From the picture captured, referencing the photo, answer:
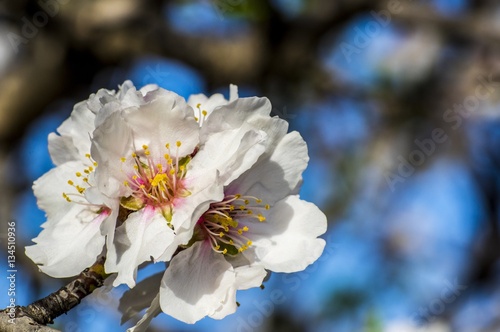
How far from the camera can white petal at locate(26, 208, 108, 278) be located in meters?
1.21

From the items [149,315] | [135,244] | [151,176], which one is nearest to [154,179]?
[151,176]

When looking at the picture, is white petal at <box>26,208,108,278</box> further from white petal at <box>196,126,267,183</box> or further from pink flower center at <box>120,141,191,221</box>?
white petal at <box>196,126,267,183</box>

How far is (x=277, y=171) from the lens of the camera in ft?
4.34

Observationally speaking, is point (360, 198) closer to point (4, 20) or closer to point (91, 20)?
point (91, 20)

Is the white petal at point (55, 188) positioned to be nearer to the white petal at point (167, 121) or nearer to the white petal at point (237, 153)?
the white petal at point (167, 121)

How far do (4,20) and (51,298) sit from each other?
2143mm

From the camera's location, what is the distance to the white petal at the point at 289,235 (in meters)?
1.28

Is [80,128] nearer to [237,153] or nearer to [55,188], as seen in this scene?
[55,188]

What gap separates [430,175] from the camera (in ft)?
14.9

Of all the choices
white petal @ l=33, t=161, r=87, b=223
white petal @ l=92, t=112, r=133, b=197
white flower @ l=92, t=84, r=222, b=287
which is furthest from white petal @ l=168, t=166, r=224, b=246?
white petal @ l=33, t=161, r=87, b=223

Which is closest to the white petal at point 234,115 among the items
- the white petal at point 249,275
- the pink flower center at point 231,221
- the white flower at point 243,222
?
the white flower at point 243,222

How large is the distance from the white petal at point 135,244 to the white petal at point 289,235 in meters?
0.21

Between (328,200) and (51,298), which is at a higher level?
(51,298)

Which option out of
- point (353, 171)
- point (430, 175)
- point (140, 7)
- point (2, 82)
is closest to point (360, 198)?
point (353, 171)
